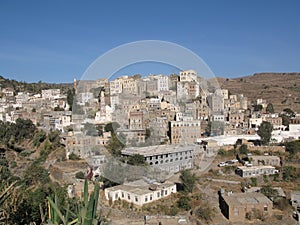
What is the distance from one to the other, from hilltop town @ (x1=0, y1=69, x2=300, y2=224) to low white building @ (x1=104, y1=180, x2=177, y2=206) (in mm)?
16

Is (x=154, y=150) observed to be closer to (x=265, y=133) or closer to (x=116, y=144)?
(x=116, y=144)

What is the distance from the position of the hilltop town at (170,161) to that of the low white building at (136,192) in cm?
2

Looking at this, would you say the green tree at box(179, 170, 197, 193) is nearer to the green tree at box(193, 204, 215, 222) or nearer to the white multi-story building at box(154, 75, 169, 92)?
the green tree at box(193, 204, 215, 222)

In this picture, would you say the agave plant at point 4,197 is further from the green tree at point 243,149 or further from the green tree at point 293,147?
the green tree at point 293,147

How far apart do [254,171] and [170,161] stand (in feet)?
7.14

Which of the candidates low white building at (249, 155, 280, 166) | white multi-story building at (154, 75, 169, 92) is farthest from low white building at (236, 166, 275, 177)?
white multi-story building at (154, 75, 169, 92)

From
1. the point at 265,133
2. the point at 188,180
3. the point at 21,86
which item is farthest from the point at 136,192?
the point at 21,86

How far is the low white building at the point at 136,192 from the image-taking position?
523 centimetres

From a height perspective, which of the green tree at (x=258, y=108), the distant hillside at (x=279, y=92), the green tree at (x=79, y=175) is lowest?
the green tree at (x=79, y=175)

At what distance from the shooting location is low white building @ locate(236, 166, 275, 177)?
676cm

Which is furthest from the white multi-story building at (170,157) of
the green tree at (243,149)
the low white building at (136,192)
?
the green tree at (243,149)

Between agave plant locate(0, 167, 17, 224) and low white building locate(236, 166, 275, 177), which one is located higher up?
agave plant locate(0, 167, 17, 224)

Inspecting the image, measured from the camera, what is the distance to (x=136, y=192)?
525 centimetres

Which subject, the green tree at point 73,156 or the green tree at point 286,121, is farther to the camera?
the green tree at point 286,121
